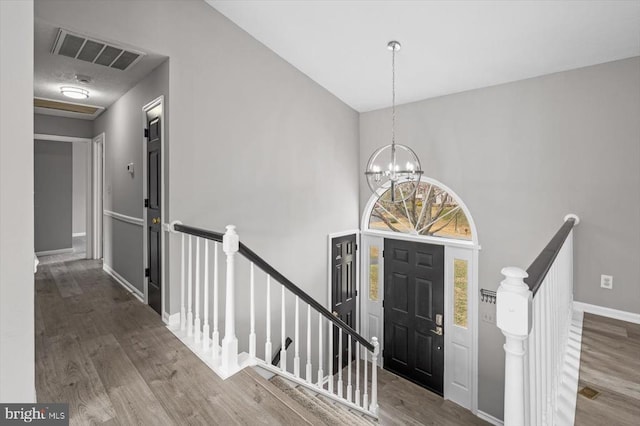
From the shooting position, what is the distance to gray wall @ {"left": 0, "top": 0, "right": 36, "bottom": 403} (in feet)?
3.22

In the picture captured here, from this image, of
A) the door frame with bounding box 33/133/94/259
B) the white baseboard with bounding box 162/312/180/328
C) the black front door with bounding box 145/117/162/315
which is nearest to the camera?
the white baseboard with bounding box 162/312/180/328

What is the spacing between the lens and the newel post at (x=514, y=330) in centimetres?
96

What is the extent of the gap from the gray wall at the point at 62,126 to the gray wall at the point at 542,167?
533 cm

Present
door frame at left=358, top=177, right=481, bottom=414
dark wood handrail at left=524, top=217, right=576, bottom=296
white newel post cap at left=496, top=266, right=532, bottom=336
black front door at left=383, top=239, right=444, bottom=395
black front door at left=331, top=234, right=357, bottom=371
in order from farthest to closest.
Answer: black front door at left=331, top=234, right=357, bottom=371 < black front door at left=383, top=239, right=444, bottom=395 < door frame at left=358, top=177, right=481, bottom=414 < dark wood handrail at left=524, top=217, right=576, bottom=296 < white newel post cap at left=496, top=266, right=532, bottom=336

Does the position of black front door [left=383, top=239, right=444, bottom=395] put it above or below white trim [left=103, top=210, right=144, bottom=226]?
below

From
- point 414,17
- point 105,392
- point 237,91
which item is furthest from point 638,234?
point 105,392

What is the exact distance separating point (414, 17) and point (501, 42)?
38.2 inches

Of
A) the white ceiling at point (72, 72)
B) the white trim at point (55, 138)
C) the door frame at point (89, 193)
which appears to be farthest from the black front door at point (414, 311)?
the white trim at point (55, 138)

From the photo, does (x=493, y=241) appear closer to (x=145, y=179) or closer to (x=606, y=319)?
(x=606, y=319)

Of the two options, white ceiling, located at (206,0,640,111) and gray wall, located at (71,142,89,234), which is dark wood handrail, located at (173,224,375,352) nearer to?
white ceiling, located at (206,0,640,111)

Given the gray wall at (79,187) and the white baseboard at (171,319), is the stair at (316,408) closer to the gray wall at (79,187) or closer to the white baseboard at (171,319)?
the white baseboard at (171,319)

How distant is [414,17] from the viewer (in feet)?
10.9

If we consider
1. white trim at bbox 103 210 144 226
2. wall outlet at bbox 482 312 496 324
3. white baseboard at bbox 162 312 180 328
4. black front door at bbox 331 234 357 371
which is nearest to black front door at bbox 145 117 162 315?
white baseboard at bbox 162 312 180 328

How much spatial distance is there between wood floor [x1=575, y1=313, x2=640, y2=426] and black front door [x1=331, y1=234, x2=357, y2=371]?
3.23 m
